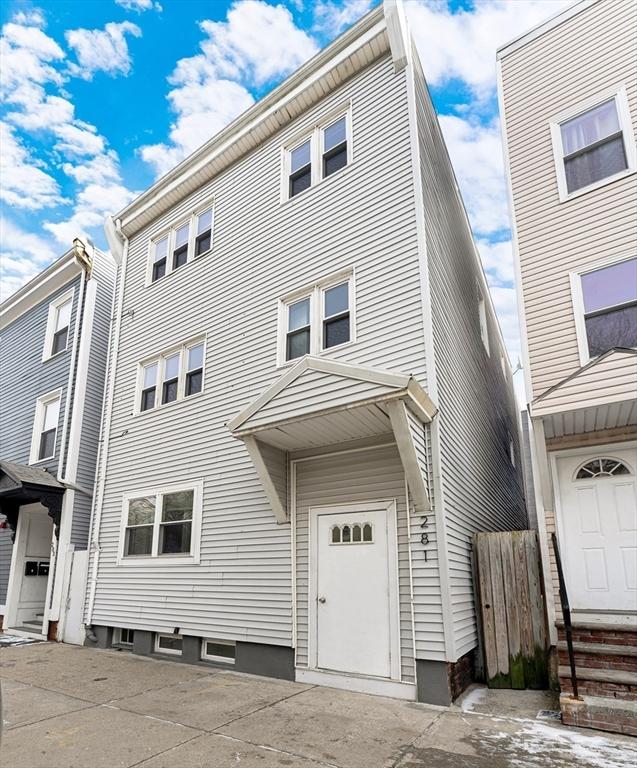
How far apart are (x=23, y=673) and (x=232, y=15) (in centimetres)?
1238

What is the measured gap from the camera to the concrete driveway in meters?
3.89

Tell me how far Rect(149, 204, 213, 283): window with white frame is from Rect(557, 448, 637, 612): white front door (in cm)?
781

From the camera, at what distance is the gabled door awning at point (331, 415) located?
5.54 metres

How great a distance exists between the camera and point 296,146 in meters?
9.17

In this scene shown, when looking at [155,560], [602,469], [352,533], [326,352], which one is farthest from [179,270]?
[602,469]

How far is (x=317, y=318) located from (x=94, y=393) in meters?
6.74

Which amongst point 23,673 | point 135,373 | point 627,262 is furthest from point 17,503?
point 627,262

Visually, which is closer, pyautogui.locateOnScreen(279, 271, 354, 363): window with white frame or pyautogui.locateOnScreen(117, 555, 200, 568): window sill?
pyautogui.locateOnScreen(279, 271, 354, 363): window with white frame

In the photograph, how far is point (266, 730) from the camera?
178 inches

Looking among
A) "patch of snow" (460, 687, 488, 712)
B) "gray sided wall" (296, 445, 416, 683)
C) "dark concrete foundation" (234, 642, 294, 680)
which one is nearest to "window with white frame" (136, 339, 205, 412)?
"gray sided wall" (296, 445, 416, 683)

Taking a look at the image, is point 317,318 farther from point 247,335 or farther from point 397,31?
point 397,31

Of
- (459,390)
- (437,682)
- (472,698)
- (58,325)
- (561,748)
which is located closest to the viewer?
(561,748)

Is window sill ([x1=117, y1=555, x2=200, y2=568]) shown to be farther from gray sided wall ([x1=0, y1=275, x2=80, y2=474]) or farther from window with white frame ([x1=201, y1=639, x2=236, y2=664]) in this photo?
gray sided wall ([x1=0, y1=275, x2=80, y2=474])

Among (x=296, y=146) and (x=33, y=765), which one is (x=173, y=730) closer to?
(x=33, y=765)
